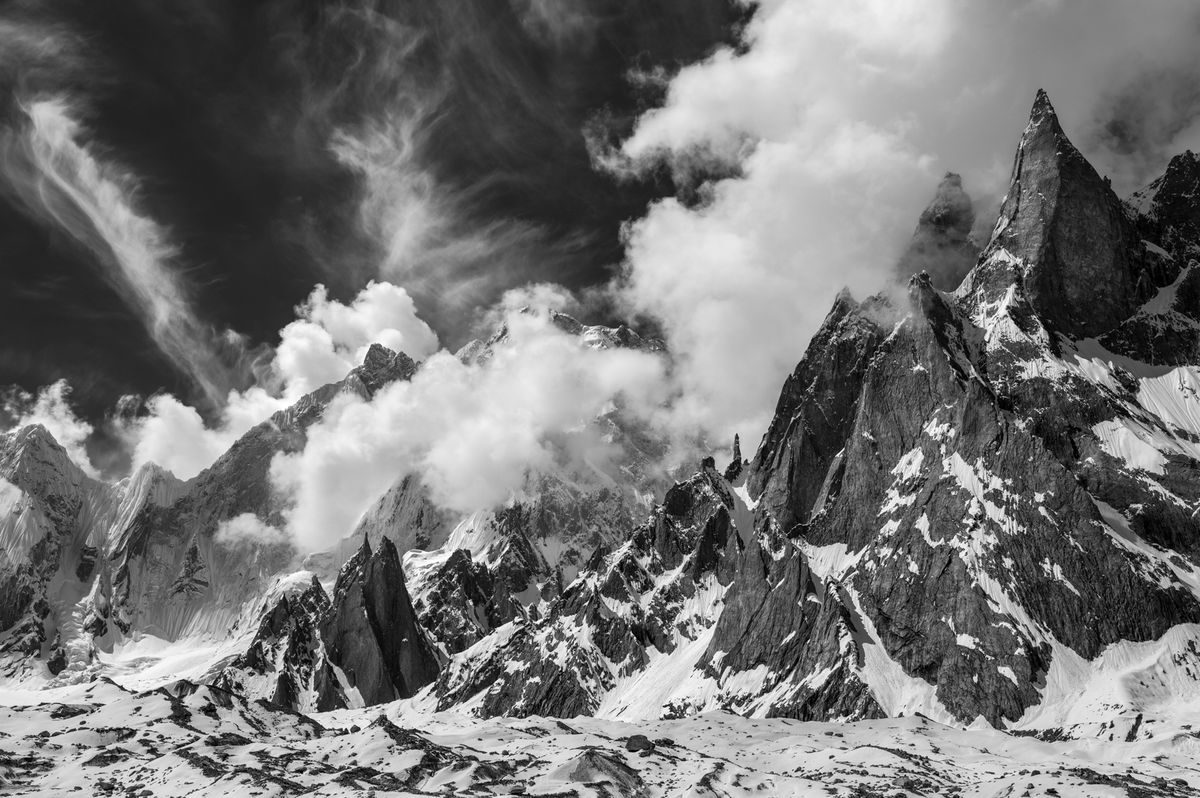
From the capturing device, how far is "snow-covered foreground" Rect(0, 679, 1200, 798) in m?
131

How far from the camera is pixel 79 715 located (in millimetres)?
170000

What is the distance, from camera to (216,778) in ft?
→ 419

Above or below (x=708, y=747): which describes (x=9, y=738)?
above

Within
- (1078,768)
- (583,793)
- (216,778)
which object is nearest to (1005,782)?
(1078,768)

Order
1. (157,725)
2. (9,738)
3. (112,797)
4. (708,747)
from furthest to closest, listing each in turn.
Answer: (708,747) → (157,725) → (9,738) → (112,797)

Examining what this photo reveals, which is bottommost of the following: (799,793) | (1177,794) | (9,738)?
(1177,794)

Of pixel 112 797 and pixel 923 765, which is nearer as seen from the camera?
pixel 112 797

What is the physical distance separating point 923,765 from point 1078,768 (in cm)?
2109

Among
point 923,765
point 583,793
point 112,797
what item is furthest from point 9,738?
point 923,765

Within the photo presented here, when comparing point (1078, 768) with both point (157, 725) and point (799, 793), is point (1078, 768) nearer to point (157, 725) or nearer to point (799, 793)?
point (799, 793)

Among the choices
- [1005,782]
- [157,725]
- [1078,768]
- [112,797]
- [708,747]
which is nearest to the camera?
[112,797]

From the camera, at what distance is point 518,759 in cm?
16188

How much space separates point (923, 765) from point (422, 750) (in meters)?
71.4

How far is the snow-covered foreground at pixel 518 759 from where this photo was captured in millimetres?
130875
